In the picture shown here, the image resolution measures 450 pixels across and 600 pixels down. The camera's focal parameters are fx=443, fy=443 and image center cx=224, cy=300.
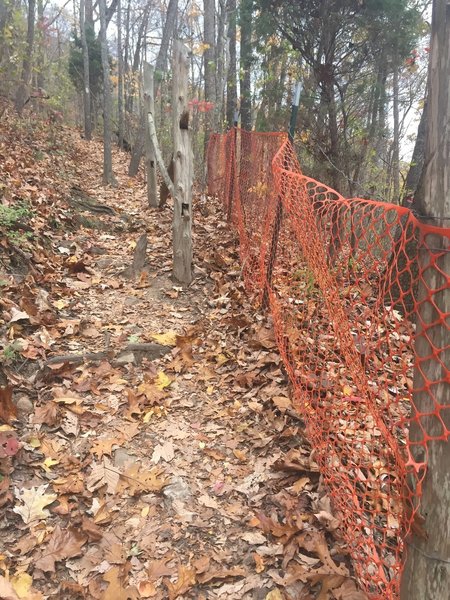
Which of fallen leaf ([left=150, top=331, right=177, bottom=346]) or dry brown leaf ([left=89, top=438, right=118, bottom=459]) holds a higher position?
fallen leaf ([left=150, top=331, right=177, bottom=346])

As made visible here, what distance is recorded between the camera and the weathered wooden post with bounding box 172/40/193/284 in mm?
5066

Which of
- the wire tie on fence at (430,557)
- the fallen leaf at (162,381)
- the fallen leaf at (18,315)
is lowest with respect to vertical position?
the fallen leaf at (162,381)

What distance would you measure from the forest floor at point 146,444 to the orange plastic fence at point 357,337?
0.69ft

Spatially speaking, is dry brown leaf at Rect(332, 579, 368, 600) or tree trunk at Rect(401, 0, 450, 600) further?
dry brown leaf at Rect(332, 579, 368, 600)

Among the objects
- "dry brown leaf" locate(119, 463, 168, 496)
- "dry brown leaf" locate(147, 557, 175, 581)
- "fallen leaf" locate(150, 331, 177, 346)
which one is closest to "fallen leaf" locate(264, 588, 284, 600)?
"dry brown leaf" locate(147, 557, 175, 581)

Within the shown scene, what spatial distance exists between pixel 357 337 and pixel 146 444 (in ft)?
5.57

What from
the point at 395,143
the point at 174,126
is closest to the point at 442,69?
the point at 174,126

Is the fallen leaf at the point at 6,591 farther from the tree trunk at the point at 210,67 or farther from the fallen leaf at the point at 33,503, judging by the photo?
the tree trunk at the point at 210,67

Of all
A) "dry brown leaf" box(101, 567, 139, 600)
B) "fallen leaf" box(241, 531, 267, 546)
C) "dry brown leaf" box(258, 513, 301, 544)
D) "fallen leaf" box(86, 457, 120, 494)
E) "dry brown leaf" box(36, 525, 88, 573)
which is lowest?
"dry brown leaf" box(101, 567, 139, 600)

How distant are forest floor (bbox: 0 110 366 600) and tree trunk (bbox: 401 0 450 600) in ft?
2.97

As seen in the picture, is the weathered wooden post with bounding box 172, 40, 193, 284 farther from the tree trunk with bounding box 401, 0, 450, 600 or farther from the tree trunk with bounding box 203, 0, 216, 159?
the tree trunk with bounding box 203, 0, 216, 159

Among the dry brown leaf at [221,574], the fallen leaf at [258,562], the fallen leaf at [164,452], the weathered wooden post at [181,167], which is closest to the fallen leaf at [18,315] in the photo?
the fallen leaf at [164,452]

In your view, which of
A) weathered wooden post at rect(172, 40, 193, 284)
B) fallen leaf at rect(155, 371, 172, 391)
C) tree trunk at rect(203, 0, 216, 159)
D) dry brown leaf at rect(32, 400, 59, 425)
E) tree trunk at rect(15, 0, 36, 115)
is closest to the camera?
dry brown leaf at rect(32, 400, 59, 425)

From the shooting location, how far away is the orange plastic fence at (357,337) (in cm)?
140
